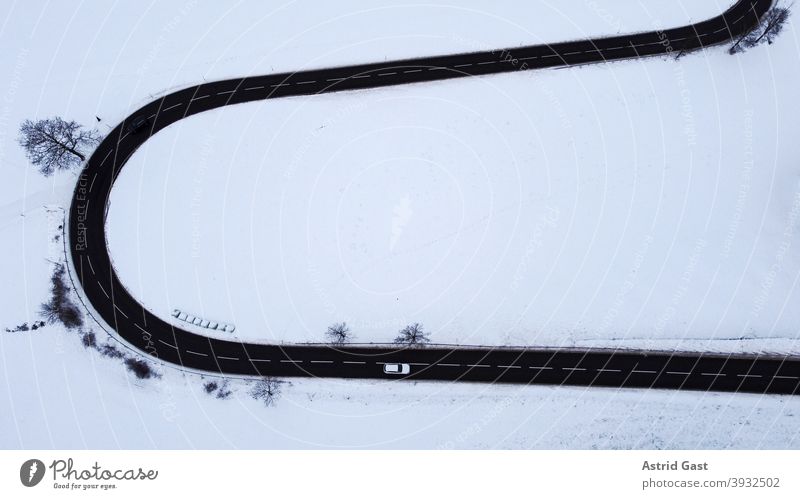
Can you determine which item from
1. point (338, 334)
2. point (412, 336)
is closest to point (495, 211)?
point (412, 336)

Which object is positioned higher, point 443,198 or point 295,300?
point 443,198

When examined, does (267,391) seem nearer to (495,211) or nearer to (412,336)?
(412,336)

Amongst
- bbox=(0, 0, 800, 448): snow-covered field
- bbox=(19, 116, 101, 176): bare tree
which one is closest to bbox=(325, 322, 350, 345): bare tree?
bbox=(0, 0, 800, 448): snow-covered field

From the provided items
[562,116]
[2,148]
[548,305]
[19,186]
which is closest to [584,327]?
[548,305]

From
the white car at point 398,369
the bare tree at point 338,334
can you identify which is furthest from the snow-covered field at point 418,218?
the white car at point 398,369

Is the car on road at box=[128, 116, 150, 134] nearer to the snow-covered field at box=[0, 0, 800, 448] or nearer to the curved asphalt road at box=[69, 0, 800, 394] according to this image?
the curved asphalt road at box=[69, 0, 800, 394]

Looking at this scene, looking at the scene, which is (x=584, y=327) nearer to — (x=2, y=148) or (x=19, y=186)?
(x=19, y=186)
